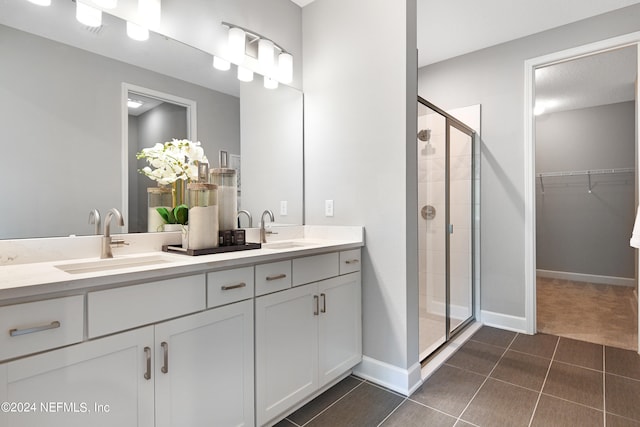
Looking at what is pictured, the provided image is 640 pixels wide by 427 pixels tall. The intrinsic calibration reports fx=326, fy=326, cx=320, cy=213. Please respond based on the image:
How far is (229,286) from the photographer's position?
1367 mm

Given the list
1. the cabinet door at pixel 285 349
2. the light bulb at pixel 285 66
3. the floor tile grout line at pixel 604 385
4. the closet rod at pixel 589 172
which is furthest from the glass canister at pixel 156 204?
the closet rod at pixel 589 172

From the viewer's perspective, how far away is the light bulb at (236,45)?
6.61 ft

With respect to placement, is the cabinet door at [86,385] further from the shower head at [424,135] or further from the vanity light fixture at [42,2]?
the shower head at [424,135]

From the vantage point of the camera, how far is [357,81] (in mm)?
2131

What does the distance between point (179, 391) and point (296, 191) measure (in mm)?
1516

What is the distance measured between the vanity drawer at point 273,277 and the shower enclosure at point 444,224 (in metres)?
1.09

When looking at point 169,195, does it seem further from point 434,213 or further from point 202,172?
point 434,213

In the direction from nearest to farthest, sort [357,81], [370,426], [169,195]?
[370,426]
[169,195]
[357,81]

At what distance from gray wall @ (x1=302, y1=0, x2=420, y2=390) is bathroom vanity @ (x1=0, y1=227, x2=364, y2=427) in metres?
0.32

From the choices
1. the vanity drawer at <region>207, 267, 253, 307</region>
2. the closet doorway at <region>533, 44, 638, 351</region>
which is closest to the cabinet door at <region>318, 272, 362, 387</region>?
the vanity drawer at <region>207, 267, 253, 307</region>

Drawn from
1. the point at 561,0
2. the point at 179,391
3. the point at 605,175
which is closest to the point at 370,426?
the point at 179,391

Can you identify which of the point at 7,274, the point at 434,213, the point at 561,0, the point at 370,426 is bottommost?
the point at 370,426

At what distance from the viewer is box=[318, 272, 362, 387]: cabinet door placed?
5.98ft

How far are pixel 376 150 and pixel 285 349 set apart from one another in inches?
49.7
